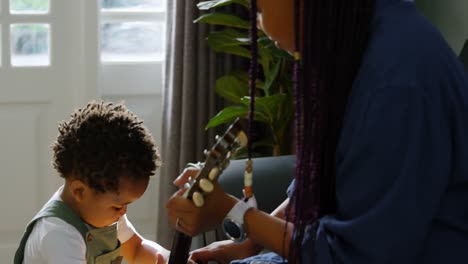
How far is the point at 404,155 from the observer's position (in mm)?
1346

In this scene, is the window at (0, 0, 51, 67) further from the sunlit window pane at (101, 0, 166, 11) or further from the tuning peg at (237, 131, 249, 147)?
the tuning peg at (237, 131, 249, 147)

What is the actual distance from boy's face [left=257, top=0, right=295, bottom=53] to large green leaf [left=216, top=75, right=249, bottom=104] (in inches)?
61.5

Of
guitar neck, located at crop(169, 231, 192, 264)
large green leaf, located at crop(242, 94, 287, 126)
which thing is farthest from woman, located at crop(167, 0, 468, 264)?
large green leaf, located at crop(242, 94, 287, 126)

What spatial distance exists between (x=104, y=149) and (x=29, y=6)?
1768 mm

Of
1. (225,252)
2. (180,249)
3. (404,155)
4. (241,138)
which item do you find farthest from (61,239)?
(404,155)

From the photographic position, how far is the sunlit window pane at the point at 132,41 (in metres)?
3.55

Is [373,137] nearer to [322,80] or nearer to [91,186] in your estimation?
[322,80]

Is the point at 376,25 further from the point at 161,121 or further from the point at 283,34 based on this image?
the point at 161,121

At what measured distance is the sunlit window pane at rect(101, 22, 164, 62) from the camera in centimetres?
355

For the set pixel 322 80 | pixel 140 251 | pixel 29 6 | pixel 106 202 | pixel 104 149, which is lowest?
pixel 140 251

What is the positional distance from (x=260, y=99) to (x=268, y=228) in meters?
1.30

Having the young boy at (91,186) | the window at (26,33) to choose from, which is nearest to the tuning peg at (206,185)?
the young boy at (91,186)

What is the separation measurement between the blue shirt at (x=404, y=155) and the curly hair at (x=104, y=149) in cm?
54

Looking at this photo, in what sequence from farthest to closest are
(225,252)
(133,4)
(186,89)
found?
(133,4) < (186,89) < (225,252)
